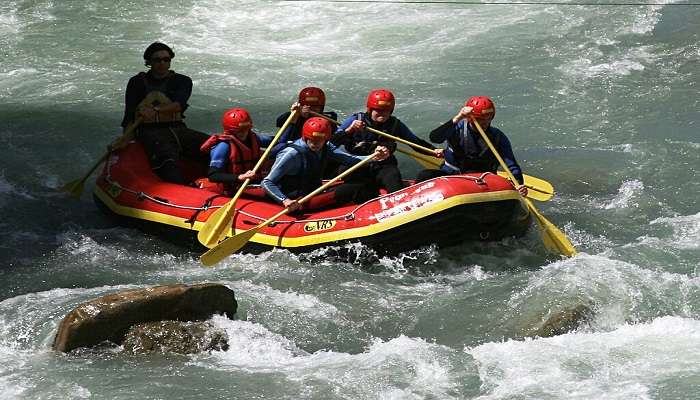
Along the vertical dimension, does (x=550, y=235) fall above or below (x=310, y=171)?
below

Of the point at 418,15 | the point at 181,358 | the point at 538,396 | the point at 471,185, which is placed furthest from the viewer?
the point at 418,15

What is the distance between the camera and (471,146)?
31.5 feet

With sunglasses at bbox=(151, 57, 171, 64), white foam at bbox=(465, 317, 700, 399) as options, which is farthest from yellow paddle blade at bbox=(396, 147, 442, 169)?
white foam at bbox=(465, 317, 700, 399)

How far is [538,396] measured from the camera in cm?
689

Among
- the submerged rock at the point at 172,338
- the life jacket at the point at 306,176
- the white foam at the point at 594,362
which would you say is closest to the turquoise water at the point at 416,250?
the white foam at the point at 594,362

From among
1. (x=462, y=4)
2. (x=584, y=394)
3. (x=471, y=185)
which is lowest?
(x=584, y=394)

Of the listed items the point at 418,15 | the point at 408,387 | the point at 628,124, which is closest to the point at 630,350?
the point at 408,387

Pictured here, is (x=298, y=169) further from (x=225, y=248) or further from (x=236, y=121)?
(x=225, y=248)

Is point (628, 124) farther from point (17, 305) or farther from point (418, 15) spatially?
point (17, 305)

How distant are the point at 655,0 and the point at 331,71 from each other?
5.85m

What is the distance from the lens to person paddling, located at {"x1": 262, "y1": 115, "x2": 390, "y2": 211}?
9250 millimetres

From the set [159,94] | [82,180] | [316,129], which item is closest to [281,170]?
[316,129]

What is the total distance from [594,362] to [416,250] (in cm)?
208

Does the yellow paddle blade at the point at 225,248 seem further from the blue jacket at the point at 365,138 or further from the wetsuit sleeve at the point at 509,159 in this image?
the wetsuit sleeve at the point at 509,159
